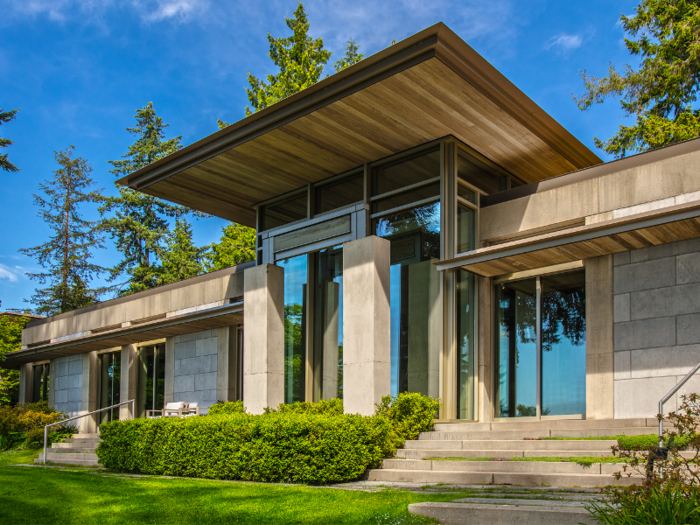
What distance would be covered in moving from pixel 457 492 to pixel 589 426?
3981mm

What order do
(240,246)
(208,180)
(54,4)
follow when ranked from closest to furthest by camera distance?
(208,180)
(240,246)
(54,4)

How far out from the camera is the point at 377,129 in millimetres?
12672

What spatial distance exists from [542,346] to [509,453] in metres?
3.82

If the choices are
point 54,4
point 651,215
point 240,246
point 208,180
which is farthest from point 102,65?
point 651,215

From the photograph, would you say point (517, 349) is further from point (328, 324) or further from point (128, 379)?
point (128, 379)

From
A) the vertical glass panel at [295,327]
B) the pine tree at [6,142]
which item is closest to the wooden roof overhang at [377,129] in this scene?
the vertical glass panel at [295,327]

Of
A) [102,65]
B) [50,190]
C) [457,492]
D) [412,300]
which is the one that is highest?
[102,65]

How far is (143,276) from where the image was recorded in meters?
42.5

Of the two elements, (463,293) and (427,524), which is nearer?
(427,524)

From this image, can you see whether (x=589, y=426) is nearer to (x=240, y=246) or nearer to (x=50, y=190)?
(x=240, y=246)

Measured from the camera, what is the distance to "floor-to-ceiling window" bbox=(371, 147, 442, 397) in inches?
505

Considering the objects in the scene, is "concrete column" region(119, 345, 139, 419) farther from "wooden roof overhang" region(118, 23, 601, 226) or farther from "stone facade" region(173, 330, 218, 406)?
"wooden roof overhang" region(118, 23, 601, 226)

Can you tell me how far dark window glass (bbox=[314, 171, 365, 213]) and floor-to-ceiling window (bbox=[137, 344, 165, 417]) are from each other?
961 centimetres

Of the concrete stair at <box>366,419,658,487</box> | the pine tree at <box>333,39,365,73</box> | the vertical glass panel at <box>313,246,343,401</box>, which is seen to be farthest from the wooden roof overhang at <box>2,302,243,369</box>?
the pine tree at <box>333,39,365,73</box>
